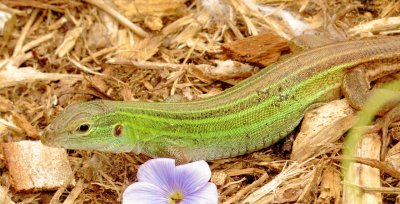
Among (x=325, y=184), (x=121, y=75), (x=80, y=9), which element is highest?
(x=80, y=9)

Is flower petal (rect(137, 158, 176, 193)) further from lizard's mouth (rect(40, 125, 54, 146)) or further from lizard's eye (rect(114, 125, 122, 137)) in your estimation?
lizard's mouth (rect(40, 125, 54, 146))

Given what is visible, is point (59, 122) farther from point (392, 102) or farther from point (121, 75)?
point (392, 102)

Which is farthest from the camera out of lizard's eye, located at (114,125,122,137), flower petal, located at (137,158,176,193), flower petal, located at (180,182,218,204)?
lizard's eye, located at (114,125,122,137)

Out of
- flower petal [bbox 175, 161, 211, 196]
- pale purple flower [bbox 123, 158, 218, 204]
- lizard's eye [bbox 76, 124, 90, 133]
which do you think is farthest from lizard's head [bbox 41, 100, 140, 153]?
flower petal [bbox 175, 161, 211, 196]

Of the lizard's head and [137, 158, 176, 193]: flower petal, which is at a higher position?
the lizard's head

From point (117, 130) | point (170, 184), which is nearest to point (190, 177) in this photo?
point (170, 184)

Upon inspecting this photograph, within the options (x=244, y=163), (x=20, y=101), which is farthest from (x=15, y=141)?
(x=244, y=163)
